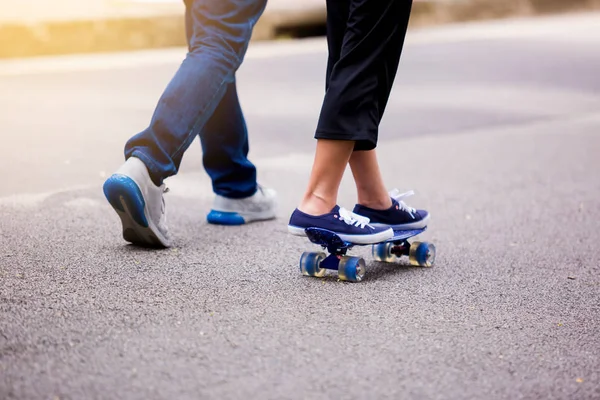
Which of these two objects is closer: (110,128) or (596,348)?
(596,348)

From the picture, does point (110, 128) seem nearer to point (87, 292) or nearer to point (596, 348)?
point (87, 292)

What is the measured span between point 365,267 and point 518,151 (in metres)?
3.05

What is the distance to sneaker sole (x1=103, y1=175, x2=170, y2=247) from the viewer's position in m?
2.92

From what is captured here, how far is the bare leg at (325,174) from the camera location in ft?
9.28

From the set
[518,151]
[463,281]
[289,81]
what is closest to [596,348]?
[463,281]

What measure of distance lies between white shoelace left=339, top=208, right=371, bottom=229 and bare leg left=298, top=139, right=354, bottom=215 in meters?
0.05

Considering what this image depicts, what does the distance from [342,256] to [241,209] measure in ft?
3.12

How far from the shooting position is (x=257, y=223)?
3.74m

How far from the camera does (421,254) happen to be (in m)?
3.07

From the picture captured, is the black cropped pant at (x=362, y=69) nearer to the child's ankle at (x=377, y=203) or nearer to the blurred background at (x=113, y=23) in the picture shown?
the child's ankle at (x=377, y=203)

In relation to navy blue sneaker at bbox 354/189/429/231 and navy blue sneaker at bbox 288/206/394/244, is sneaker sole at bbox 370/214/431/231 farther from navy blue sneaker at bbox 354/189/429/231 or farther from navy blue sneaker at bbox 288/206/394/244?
navy blue sneaker at bbox 288/206/394/244

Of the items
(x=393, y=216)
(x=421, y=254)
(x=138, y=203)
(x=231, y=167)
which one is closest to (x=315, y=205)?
(x=393, y=216)

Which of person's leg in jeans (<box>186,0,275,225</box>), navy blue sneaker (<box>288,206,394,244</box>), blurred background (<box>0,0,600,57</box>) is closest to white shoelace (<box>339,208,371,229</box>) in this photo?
navy blue sneaker (<box>288,206,394,244</box>)

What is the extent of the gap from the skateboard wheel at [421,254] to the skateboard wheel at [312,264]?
13.9 inches
